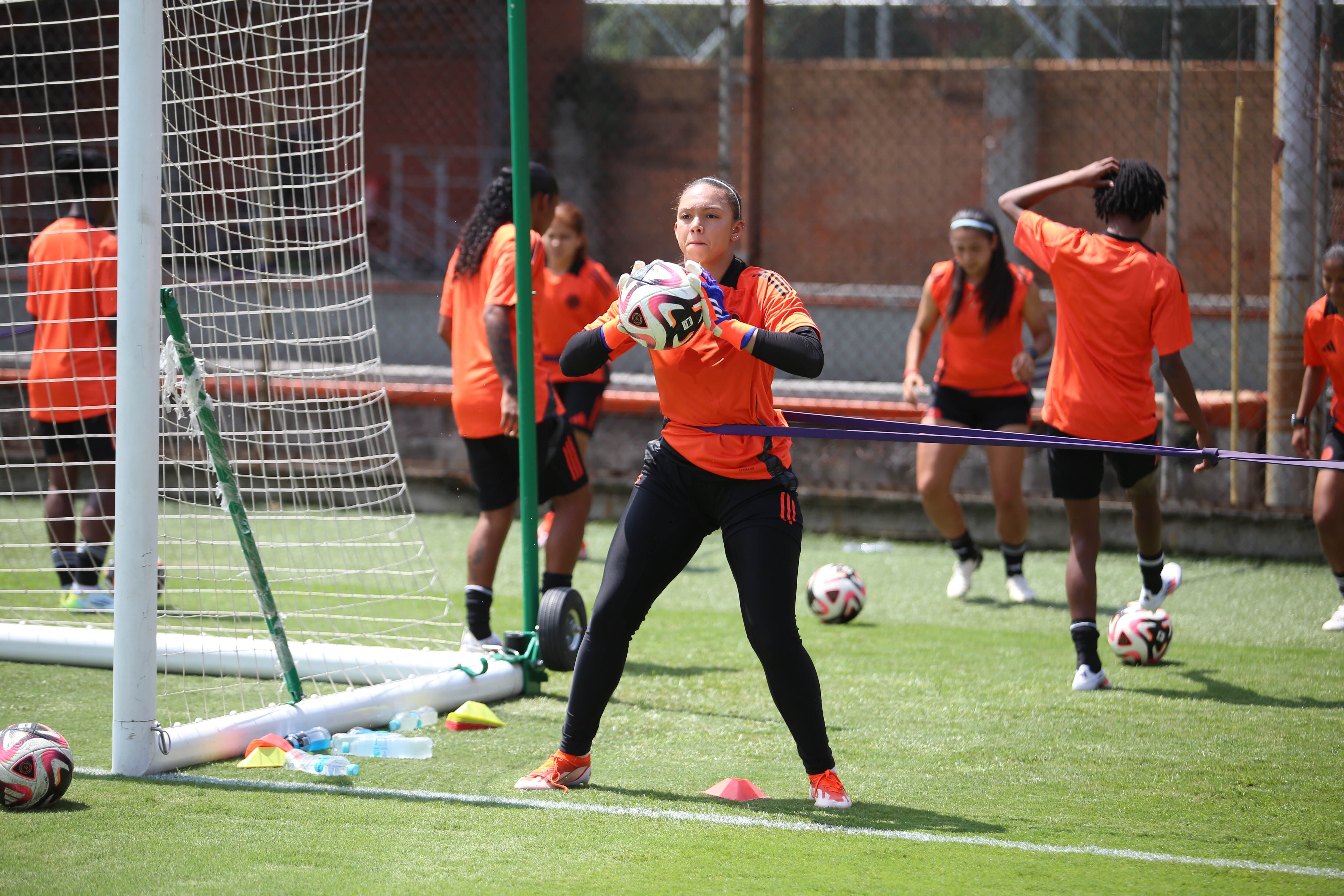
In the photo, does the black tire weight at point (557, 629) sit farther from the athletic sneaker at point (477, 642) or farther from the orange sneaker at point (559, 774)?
the orange sneaker at point (559, 774)

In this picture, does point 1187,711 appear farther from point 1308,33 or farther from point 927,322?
point 1308,33

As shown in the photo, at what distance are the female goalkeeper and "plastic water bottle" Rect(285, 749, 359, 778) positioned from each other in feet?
2.47

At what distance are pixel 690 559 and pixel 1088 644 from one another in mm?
2457

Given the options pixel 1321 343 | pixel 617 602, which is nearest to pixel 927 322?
pixel 1321 343

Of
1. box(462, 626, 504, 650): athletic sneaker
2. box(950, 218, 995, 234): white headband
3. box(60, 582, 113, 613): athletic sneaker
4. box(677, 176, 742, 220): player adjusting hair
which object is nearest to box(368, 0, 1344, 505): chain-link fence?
box(950, 218, 995, 234): white headband

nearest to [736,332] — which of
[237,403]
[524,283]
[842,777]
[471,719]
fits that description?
[842,777]

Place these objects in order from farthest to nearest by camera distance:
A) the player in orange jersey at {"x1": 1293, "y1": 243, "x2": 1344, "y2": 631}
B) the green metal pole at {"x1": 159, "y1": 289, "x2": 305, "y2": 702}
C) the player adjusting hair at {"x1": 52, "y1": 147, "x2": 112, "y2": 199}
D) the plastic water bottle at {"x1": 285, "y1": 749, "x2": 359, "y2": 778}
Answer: the player in orange jersey at {"x1": 1293, "y1": 243, "x2": 1344, "y2": 631}, the player adjusting hair at {"x1": 52, "y1": 147, "x2": 112, "y2": 199}, the green metal pole at {"x1": 159, "y1": 289, "x2": 305, "y2": 702}, the plastic water bottle at {"x1": 285, "y1": 749, "x2": 359, "y2": 778}

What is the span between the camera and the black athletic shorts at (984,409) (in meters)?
7.45

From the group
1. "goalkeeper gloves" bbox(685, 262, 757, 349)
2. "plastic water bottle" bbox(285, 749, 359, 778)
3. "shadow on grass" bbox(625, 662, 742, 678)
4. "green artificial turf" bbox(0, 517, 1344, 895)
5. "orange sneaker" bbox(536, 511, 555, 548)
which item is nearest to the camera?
"green artificial turf" bbox(0, 517, 1344, 895)

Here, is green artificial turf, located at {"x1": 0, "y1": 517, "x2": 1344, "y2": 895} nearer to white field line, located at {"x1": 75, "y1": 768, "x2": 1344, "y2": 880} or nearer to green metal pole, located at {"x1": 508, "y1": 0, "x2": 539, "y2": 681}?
white field line, located at {"x1": 75, "y1": 768, "x2": 1344, "y2": 880}

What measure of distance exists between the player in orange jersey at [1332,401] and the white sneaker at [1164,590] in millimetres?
720

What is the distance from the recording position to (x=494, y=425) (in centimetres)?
568

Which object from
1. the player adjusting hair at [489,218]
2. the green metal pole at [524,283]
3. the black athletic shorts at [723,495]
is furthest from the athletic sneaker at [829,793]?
the player adjusting hair at [489,218]

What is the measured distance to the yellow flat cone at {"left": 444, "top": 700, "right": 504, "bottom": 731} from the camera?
489 cm
